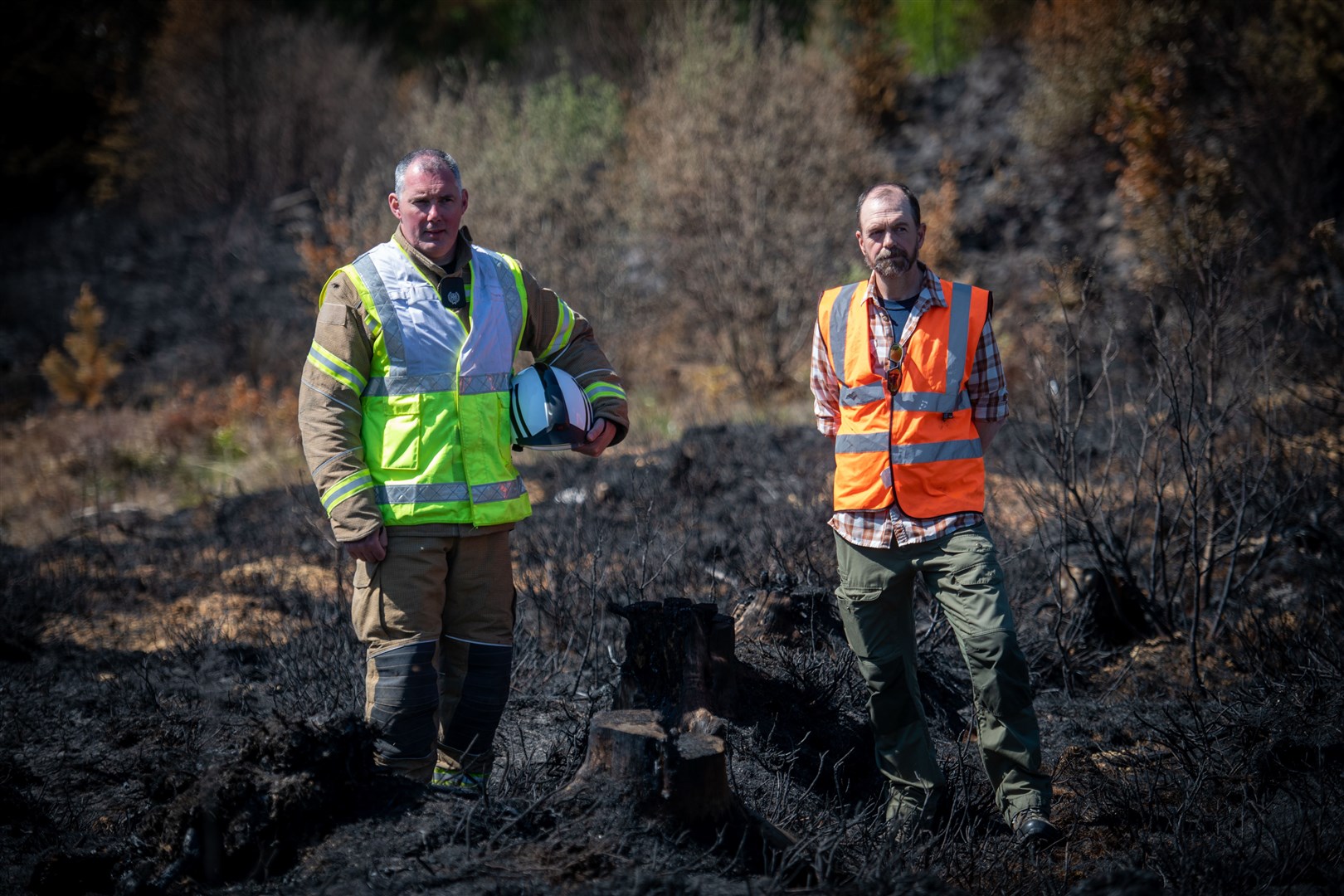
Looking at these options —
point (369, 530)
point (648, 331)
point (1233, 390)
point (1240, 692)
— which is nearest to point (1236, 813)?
point (1240, 692)

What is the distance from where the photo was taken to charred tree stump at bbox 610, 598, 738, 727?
3.82m

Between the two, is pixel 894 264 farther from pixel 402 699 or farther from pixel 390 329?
pixel 402 699

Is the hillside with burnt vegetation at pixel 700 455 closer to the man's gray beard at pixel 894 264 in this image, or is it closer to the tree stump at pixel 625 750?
the tree stump at pixel 625 750

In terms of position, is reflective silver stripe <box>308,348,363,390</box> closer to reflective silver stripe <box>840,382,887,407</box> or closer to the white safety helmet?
the white safety helmet

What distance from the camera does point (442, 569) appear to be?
11.6 ft

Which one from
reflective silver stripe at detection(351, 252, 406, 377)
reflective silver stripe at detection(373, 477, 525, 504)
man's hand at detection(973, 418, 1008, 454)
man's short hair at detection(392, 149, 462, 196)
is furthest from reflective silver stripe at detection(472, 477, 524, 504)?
man's hand at detection(973, 418, 1008, 454)

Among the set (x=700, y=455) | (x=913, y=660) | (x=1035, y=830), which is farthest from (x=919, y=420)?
(x=700, y=455)

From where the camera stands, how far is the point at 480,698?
365 cm

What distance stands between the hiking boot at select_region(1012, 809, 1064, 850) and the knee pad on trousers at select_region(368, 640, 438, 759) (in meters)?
1.81

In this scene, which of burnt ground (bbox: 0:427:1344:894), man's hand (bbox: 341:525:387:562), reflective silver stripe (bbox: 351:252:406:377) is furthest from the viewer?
reflective silver stripe (bbox: 351:252:406:377)

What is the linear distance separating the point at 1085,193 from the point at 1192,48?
2.36 meters

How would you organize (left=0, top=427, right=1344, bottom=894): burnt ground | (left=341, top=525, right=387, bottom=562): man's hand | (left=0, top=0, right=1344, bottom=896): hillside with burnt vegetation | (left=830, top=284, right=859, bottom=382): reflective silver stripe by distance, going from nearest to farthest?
(left=0, top=427, right=1344, bottom=894): burnt ground → (left=0, top=0, right=1344, bottom=896): hillside with burnt vegetation → (left=341, top=525, right=387, bottom=562): man's hand → (left=830, top=284, right=859, bottom=382): reflective silver stripe

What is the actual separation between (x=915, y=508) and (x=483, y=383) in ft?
4.58

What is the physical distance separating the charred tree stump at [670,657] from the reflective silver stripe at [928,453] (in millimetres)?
768
